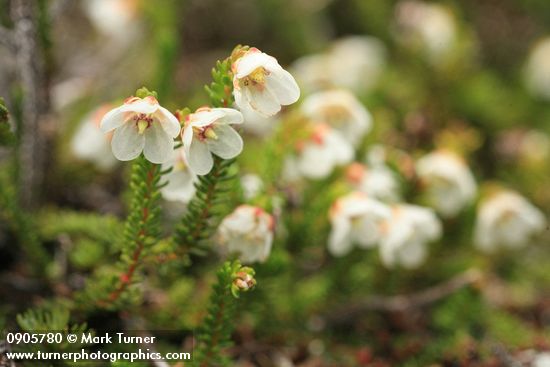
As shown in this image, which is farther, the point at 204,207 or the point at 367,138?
the point at 367,138

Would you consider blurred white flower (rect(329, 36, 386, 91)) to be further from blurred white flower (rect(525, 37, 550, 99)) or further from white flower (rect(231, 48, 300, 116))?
white flower (rect(231, 48, 300, 116))

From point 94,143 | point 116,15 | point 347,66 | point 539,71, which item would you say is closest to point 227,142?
point 94,143

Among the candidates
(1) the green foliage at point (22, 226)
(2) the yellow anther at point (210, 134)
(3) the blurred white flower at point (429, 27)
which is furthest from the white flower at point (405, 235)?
(3) the blurred white flower at point (429, 27)

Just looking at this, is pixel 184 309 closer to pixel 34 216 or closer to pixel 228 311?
pixel 228 311

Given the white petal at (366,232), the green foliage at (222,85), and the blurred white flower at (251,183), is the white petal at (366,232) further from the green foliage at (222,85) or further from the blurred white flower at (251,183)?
the green foliage at (222,85)

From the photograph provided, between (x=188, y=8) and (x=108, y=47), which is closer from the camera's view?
(x=108, y=47)

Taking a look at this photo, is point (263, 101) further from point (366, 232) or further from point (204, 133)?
point (366, 232)

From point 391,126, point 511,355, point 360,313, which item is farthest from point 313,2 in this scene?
point 511,355

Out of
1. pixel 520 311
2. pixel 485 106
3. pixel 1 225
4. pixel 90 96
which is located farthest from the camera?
pixel 485 106
